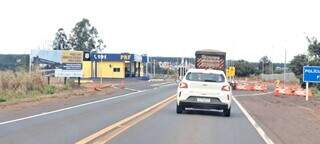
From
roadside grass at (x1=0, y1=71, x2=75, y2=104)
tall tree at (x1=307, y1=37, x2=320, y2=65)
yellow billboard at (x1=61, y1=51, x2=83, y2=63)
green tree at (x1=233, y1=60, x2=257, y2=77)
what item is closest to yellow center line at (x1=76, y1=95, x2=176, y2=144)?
roadside grass at (x1=0, y1=71, x2=75, y2=104)

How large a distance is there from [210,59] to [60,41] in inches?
3277

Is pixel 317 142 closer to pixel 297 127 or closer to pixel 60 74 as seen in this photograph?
pixel 297 127

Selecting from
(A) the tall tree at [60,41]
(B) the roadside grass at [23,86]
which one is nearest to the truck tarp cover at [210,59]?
(B) the roadside grass at [23,86]

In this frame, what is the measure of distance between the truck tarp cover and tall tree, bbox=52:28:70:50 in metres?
80.7

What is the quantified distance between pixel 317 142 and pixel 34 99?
65.5 feet

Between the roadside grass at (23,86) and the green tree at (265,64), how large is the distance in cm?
12641

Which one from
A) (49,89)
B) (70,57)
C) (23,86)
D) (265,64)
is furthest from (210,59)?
(265,64)

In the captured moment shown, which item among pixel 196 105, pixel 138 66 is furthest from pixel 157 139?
pixel 138 66

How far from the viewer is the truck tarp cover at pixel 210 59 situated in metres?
52.6

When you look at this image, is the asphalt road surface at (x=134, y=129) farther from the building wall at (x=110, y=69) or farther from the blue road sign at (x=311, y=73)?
the building wall at (x=110, y=69)

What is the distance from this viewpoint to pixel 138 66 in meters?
118

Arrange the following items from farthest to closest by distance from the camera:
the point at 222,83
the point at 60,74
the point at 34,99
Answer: the point at 60,74, the point at 34,99, the point at 222,83

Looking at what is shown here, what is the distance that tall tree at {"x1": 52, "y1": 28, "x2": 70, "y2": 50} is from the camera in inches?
5153

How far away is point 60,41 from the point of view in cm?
13238
